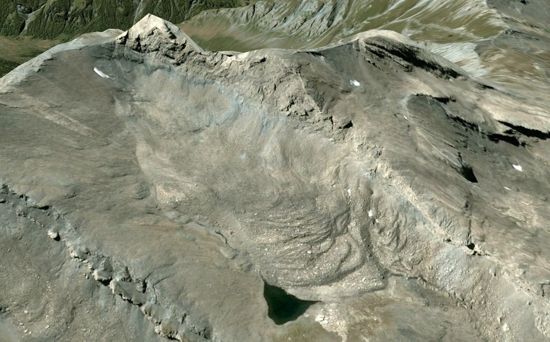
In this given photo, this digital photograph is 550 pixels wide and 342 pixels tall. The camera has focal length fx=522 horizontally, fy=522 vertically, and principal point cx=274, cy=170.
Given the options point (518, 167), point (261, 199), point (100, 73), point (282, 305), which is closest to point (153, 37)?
point (100, 73)

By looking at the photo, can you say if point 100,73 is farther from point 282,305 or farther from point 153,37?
point 282,305

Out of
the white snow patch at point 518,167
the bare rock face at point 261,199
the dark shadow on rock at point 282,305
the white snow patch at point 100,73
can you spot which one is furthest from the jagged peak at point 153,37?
the white snow patch at point 518,167

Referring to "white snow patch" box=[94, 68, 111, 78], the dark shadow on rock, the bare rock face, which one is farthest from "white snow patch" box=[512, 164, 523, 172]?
"white snow patch" box=[94, 68, 111, 78]

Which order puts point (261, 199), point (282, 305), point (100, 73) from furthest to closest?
point (100, 73) < point (261, 199) < point (282, 305)

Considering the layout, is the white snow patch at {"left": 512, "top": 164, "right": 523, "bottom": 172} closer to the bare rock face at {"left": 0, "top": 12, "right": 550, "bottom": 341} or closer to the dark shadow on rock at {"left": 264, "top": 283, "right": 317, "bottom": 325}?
the bare rock face at {"left": 0, "top": 12, "right": 550, "bottom": 341}

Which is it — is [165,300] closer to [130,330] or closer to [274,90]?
[130,330]

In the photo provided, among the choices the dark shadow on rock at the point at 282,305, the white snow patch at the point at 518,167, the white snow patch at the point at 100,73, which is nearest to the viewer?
the dark shadow on rock at the point at 282,305

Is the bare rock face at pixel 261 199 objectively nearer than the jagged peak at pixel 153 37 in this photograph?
Yes

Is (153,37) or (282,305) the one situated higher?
(153,37)

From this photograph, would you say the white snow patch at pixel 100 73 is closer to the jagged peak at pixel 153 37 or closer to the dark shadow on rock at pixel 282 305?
the jagged peak at pixel 153 37

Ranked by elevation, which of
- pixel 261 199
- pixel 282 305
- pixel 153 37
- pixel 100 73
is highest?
pixel 153 37
